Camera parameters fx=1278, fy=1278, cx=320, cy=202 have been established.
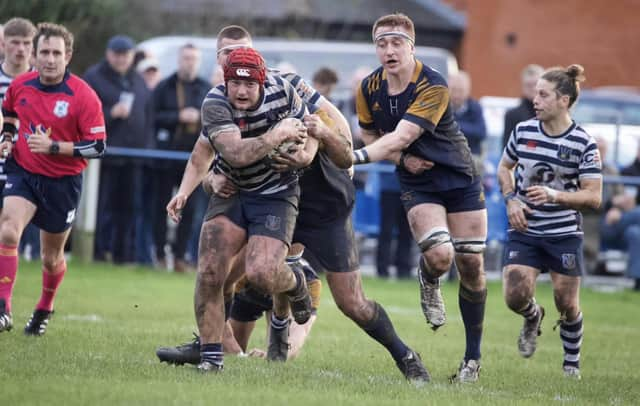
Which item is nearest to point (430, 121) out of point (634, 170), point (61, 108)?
point (61, 108)

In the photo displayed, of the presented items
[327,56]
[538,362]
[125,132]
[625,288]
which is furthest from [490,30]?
[538,362]

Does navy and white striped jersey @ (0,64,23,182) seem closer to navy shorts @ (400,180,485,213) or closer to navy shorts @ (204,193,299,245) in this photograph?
navy shorts @ (204,193,299,245)

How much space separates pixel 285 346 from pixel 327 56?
14.8m

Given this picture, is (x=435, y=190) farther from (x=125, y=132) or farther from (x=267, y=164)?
(x=125, y=132)

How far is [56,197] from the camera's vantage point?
10000 millimetres

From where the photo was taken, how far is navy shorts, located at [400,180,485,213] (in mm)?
9070

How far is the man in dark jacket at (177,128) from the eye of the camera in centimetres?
1642

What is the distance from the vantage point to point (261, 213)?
7.95 metres

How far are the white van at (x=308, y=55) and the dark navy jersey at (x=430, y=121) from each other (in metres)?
12.1

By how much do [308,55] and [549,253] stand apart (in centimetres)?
1402

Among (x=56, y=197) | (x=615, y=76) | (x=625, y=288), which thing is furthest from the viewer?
(x=615, y=76)

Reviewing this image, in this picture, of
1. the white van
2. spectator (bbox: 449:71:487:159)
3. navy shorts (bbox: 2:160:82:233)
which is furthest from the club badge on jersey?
the white van

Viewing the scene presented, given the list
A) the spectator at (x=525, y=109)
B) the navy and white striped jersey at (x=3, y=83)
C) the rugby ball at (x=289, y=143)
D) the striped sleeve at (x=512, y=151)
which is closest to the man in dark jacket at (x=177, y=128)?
the spectator at (x=525, y=109)

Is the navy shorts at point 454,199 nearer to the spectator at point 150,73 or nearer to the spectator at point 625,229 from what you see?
the spectator at point 625,229
